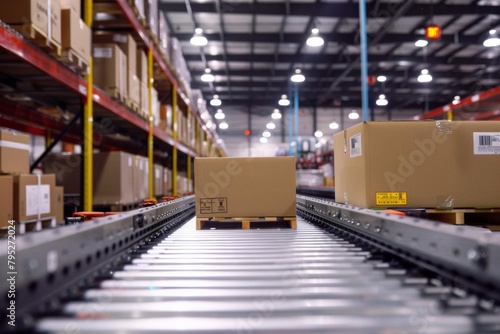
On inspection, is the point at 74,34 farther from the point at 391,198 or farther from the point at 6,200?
the point at 391,198

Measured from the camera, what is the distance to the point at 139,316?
3.51 ft

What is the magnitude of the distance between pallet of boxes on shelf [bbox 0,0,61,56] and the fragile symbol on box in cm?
155

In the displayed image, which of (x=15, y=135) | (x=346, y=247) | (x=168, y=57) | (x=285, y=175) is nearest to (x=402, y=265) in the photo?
(x=346, y=247)

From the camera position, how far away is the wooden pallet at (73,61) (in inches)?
124

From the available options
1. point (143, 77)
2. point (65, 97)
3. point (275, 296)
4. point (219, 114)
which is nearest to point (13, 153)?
point (65, 97)

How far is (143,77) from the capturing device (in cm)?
533

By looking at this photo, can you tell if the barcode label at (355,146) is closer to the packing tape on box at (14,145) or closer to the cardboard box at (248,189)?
the cardboard box at (248,189)

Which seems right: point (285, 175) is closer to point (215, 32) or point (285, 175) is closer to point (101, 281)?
point (101, 281)

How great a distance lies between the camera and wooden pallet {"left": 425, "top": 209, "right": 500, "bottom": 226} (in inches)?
97.0

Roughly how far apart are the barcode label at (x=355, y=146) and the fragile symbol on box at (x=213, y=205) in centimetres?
92

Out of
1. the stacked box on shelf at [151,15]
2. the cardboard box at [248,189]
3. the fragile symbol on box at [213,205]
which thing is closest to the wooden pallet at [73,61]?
the cardboard box at [248,189]

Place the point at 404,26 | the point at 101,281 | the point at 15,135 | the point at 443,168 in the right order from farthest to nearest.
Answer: the point at 404,26 → the point at 15,135 → the point at 443,168 → the point at 101,281

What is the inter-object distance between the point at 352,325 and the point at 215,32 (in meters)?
12.1

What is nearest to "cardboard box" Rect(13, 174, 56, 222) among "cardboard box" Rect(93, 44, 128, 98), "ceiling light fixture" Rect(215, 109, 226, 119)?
"cardboard box" Rect(93, 44, 128, 98)
